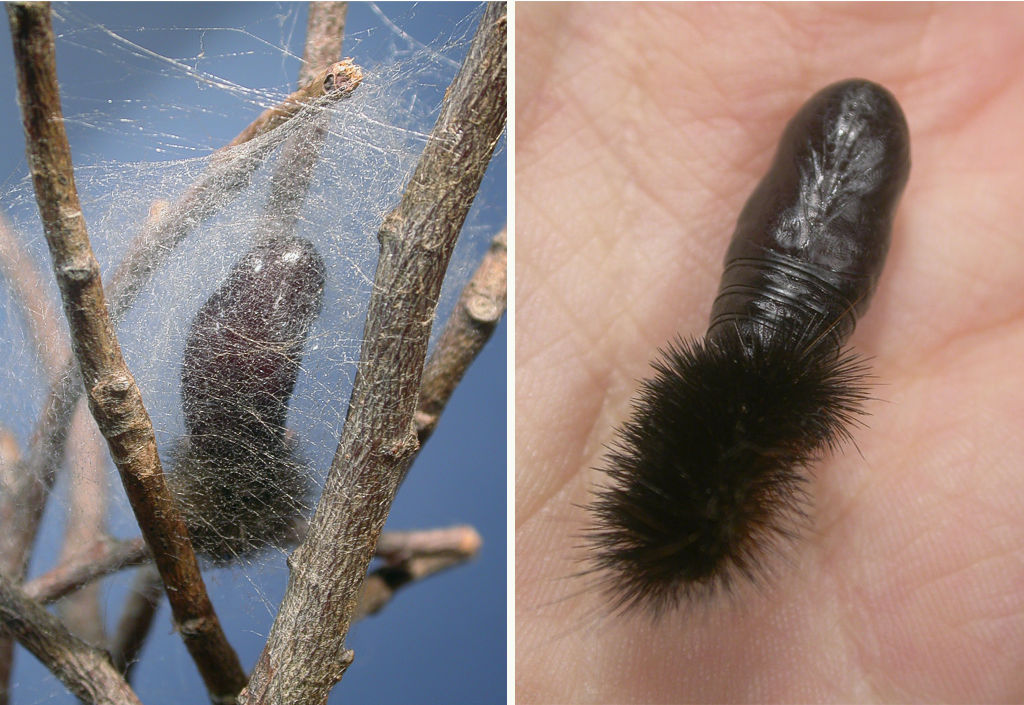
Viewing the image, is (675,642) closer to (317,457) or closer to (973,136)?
(317,457)

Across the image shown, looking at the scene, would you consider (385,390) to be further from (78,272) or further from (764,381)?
(764,381)

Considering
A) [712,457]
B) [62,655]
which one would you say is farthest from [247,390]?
[712,457]

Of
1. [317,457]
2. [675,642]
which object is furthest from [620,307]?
[317,457]

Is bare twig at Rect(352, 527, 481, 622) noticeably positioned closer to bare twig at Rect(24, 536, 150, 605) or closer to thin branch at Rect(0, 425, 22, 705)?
bare twig at Rect(24, 536, 150, 605)

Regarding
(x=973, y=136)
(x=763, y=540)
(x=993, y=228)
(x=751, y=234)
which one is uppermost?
(x=973, y=136)

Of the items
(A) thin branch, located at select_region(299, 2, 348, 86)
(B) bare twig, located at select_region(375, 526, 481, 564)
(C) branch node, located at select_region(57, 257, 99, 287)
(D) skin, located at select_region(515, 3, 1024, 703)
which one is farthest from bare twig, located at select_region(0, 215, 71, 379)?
(D) skin, located at select_region(515, 3, 1024, 703)

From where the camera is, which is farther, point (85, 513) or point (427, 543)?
point (427, 543)
